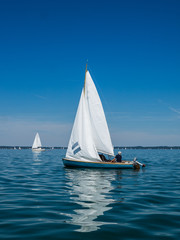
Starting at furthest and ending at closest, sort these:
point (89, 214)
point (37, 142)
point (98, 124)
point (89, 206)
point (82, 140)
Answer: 1. point (37, 142)
2. point (98, 124)
3. point (82, 140)
4. point (89, 206)
5. point (89, 214)

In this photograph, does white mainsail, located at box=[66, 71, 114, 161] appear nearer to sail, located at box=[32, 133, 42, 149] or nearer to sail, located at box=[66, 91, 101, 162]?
sail, located at box=[66, 91, 101, 162]

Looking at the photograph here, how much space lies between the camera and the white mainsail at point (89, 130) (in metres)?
30.7

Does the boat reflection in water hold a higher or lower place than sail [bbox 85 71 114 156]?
lower

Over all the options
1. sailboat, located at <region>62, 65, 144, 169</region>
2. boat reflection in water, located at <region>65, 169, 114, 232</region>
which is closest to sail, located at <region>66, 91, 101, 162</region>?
sailboat, located at <region>62, 65, 144, 169</region>

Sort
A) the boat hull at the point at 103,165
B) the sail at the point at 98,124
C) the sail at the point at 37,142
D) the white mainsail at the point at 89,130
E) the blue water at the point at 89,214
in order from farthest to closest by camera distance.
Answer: the sail at the point at 37,142
the sail at the point at 98,124
the white mainsail at the point at 89,130
the boat hull at the point at 103,165
the blue water at the point at 89,214

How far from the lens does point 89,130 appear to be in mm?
31281

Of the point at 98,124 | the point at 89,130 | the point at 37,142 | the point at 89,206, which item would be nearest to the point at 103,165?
the point at 89,130

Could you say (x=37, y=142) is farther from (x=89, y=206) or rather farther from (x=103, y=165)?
(x=89, y=206)

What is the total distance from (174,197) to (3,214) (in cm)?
929

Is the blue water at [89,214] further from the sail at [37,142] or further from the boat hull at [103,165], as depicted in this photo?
the sail at [37,142]

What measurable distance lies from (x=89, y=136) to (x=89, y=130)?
0.81m

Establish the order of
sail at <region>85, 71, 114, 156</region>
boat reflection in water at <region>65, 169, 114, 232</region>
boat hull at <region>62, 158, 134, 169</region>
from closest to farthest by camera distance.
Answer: boat reflection in water at <region>65, 169, 114, 232</region>
boat hull at <region>62, 158, 134, 169</region>
sail at <region>85, 71, 114, 156</region>

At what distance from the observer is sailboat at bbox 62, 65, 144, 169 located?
30.5 m

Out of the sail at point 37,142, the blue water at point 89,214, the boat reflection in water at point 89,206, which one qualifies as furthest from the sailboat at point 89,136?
the sail at point 37,142
